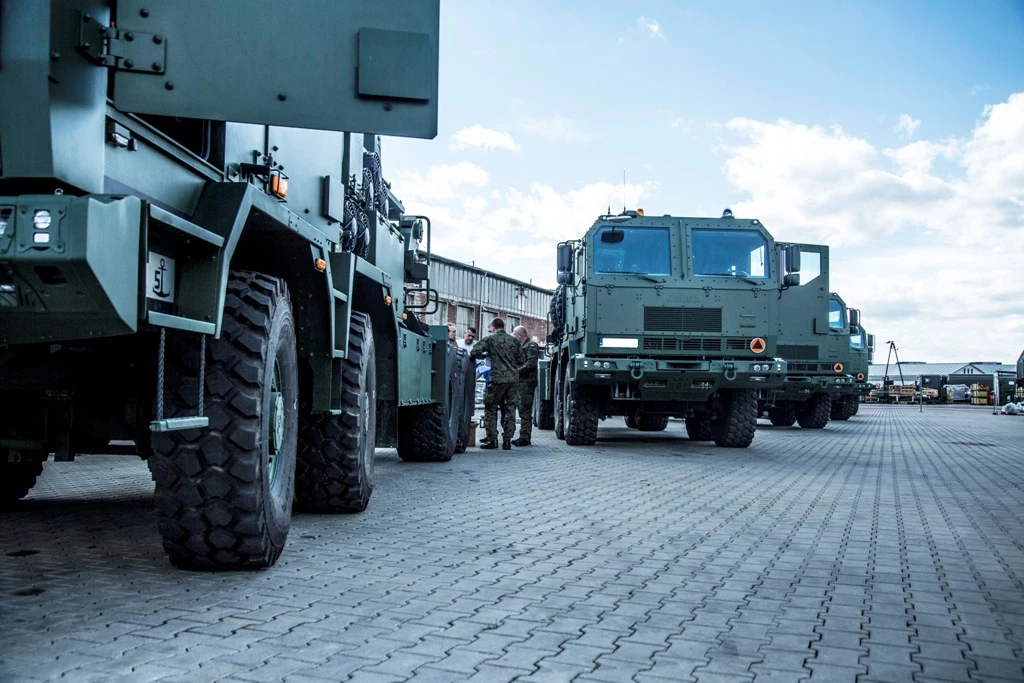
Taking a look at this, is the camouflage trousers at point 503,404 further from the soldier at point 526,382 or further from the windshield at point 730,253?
the windshield at point 730,253

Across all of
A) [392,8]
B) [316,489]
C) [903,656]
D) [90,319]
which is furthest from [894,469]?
[90,319]

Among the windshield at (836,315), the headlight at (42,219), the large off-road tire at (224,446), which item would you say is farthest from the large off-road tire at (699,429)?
the headlight at (42,219)

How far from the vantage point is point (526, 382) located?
14914mm

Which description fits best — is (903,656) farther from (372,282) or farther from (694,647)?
(372,282)

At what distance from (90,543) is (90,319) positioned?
8.43ft

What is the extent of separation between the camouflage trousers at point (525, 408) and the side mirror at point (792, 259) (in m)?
4.03

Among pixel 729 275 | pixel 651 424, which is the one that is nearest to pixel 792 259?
pixel 729 275

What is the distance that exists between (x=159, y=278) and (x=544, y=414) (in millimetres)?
15512

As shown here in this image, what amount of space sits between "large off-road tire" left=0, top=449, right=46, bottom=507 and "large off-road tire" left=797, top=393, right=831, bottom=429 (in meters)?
17.9

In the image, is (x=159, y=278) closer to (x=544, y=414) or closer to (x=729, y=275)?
(x=729, y=275)

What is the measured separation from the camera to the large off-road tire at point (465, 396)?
12.2m

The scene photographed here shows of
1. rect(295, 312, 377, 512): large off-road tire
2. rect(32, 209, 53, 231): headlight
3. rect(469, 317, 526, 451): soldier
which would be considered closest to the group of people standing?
rect(469, 317, 526, 451): soldier

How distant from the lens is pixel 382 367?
26.6ft

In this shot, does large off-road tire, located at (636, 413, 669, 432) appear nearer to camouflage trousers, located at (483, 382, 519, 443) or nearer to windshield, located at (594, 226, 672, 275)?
camouflage trousers, located at (483, 382, 519, 443)
